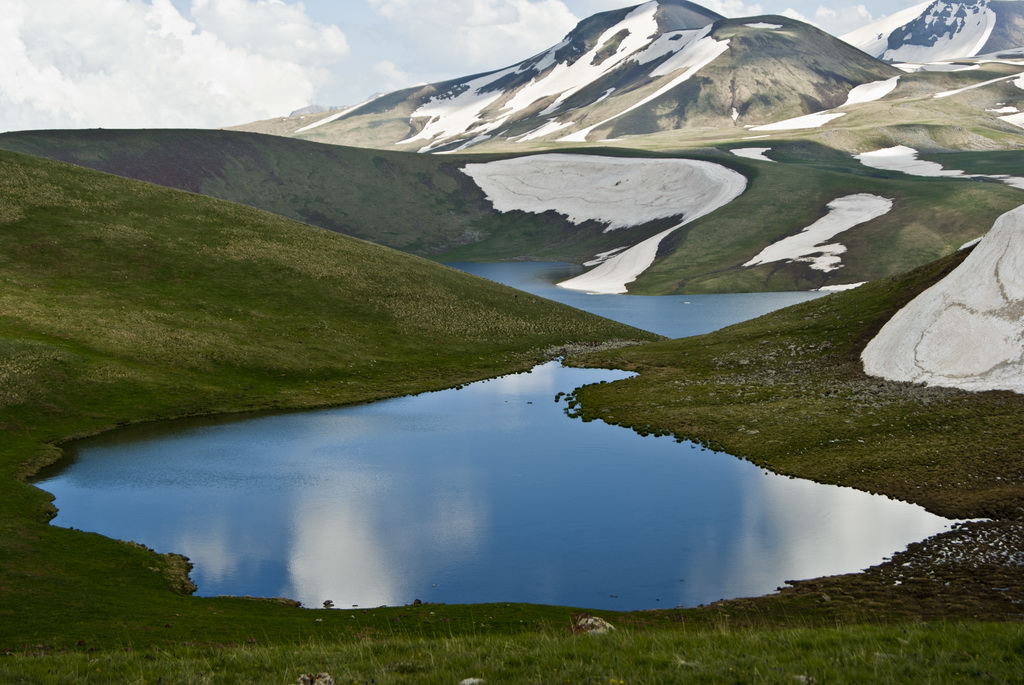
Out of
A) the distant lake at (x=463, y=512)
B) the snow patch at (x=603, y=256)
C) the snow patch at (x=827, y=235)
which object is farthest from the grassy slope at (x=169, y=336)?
the snow patch at (x=603, y=256)

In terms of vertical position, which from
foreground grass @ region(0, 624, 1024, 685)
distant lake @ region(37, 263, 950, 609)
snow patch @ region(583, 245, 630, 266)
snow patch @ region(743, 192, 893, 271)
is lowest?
foreground grass @ region(0, 624, 1024, 685)

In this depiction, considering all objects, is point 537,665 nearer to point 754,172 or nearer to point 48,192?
point 48,192

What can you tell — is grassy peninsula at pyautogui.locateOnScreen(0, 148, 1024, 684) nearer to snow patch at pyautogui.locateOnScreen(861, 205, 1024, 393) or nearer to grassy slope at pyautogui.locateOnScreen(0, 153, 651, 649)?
grassy slope at pyautogui.locateOnScreen(0, 153, 651, 649)

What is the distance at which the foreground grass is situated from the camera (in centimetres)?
1439

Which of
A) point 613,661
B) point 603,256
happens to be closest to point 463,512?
point 613,661

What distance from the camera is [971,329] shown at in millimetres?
54344

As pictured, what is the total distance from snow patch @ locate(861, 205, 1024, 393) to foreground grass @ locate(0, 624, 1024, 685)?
127 feet

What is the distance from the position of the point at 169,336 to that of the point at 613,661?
6422 cm

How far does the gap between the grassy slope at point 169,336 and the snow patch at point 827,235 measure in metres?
60.9

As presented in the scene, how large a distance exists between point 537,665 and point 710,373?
2261 inches

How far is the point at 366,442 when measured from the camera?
5538 centimetres

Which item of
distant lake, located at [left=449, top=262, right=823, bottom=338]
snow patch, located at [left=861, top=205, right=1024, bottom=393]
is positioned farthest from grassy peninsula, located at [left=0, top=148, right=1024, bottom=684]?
distant lake, located at [left=449, top=262, right=823, bottom=338]

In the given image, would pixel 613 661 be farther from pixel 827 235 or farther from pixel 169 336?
pixel 827 235

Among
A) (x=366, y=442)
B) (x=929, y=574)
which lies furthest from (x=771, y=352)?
(x=929, y=574)
